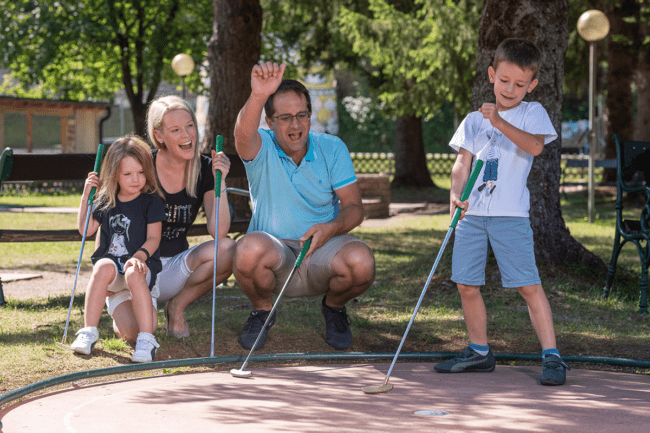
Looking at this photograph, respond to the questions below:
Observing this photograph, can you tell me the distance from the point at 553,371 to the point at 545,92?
3187mm

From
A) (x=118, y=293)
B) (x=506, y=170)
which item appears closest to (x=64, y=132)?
(x=118, y=293)

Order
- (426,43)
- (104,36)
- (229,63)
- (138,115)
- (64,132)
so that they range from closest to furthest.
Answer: (229,63), (426,43), (138,115), (104,36), (64,132)

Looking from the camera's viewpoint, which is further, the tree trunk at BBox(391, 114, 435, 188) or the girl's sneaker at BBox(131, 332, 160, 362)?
the tree trunk at BBox(391, 114, 435, 188)

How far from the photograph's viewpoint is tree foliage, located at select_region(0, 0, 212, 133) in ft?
69.7

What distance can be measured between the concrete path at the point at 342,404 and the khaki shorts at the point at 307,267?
0.61 metres

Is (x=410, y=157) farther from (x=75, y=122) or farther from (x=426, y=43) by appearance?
(x=75, y=122)

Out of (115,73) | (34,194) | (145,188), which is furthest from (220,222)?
(115,73)

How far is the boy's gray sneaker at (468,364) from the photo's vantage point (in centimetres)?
391

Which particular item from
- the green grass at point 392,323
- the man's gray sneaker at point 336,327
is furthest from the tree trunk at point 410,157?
the man's gray sneaker at point 336,327

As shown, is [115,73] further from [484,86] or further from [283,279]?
[283,279]

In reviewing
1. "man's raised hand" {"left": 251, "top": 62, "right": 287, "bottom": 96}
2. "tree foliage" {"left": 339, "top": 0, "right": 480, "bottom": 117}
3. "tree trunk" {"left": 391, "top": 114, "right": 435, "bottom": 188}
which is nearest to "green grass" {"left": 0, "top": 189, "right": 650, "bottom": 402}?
"man's raised hand" {"left": 251, "top": 62, "right": 287, "bottom": 96}

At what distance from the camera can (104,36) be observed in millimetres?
21391

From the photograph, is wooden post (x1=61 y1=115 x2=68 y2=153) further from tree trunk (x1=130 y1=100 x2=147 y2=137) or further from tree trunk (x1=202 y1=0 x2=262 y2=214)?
tree trunk (x1=202 y1=0 x2=262 y2=214)

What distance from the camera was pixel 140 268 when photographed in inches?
162
